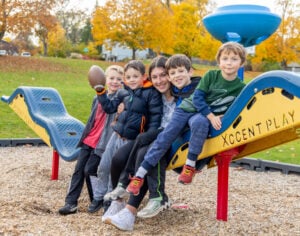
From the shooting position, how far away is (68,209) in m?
3.80

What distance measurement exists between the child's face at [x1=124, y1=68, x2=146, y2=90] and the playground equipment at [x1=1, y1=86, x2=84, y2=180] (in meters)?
1.06

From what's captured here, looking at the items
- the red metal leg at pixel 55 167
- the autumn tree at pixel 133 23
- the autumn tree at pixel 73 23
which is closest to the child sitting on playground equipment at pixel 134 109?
the red metal leg at pixel 55 167

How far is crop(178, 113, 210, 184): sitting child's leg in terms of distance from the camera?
3.08 m

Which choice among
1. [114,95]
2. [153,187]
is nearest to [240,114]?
[153,187]

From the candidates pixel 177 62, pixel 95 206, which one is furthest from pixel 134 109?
pixel 95 206

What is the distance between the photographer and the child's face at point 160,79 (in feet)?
11.4

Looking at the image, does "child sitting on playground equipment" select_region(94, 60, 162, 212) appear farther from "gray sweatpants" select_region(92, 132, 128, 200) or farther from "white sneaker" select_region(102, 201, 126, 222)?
"white sneaker" select_region(102, 201, 126, 222)

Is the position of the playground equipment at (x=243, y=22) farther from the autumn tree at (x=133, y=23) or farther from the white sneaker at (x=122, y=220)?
the autumn tree at (x=133, y=23)

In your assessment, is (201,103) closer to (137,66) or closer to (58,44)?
(137,66)

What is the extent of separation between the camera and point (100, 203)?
3844 millimetres

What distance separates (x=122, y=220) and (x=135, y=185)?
0.25 metres

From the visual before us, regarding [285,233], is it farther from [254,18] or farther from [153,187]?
[254,18]

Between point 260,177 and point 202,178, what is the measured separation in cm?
74

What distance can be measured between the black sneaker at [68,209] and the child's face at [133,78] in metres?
1.11
